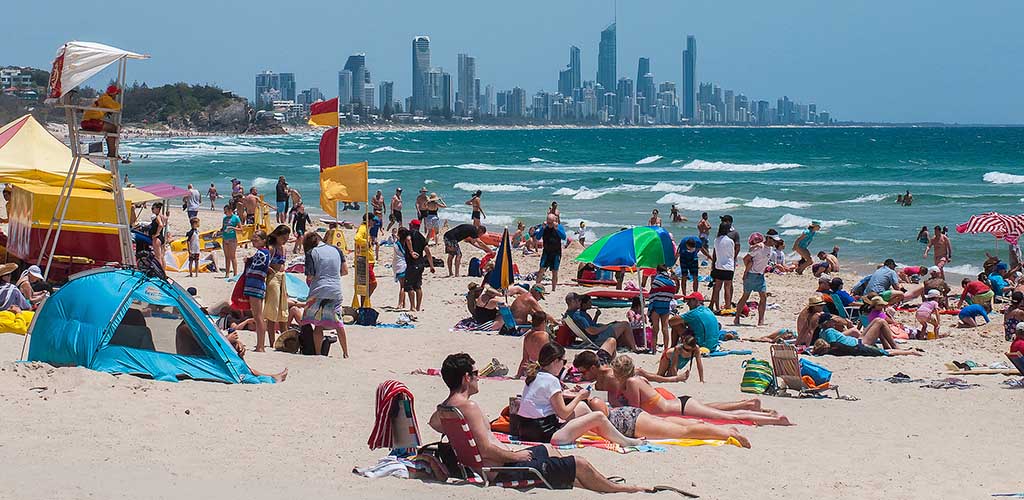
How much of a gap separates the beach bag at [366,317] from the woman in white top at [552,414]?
5.52 metres

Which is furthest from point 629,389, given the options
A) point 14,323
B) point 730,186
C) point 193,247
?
point 730,186

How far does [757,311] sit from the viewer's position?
14.0 m

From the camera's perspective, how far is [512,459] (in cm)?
589

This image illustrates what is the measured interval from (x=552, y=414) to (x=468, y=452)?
969mm

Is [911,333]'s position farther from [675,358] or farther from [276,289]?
[276,289]

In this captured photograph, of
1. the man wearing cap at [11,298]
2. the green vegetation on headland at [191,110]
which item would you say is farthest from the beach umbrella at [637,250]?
the green vegetation on headland at [191,110]

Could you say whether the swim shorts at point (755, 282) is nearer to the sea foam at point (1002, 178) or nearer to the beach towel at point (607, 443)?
the beach towel at point (607, 443)

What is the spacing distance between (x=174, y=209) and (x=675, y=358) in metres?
23.7

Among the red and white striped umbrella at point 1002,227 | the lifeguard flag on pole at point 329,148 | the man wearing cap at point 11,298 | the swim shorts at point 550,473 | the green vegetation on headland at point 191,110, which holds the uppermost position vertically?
the green vegetation on headland at point 191,110

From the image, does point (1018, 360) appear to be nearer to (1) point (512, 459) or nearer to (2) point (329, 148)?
(1) point (512, 459)

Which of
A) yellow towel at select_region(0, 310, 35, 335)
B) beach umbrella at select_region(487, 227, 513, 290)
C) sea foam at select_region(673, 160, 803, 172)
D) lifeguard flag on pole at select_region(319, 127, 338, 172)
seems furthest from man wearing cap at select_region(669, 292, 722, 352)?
sea foam at select_region(673, 160, 803, 172)

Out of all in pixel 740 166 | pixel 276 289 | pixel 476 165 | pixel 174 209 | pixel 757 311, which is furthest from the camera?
pixel 476 165

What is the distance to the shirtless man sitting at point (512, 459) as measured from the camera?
5.86 m

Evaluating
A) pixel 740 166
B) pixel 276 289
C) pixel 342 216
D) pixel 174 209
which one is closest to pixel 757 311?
pixel 276 289
